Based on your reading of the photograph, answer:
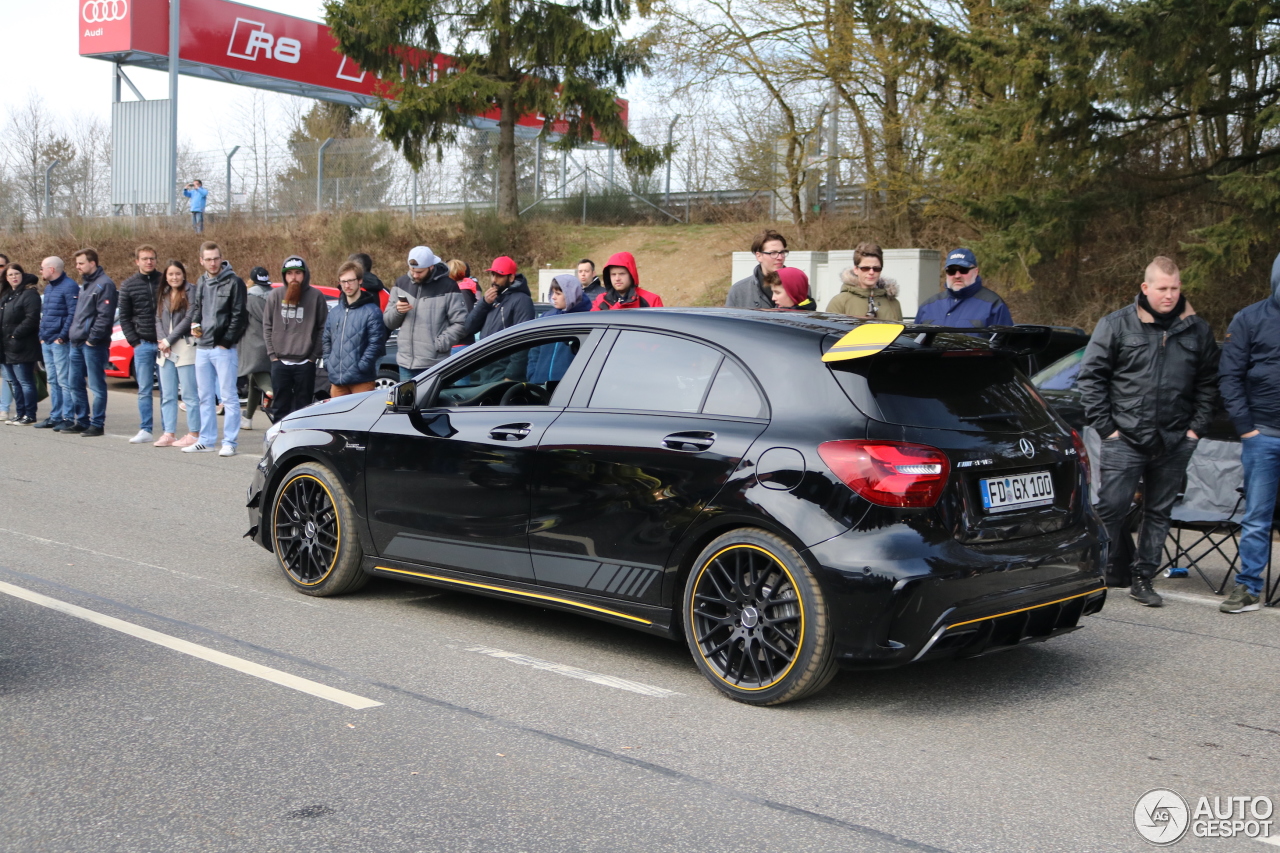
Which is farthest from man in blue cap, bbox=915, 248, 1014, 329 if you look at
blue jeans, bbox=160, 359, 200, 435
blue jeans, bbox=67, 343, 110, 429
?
blue jeans, bbox=67, 343, 110, 429

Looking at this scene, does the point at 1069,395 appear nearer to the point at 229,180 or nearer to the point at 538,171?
the point at 538,171

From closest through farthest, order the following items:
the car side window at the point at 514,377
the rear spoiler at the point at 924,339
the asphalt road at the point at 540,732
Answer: the asphalt road at the point at 540,732 → the rear spoiler at the point at 924,339 → the car side window at the point at 514,377

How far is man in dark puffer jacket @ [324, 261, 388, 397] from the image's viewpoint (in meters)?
10.7

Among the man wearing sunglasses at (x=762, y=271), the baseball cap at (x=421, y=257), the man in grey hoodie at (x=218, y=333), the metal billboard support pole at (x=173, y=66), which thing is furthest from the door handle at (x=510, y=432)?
the metal billboard support pole at (x=173, y=66)

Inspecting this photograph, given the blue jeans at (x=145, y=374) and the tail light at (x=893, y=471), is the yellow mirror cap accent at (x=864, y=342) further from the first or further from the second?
the blue jeans at (x=145, y=374)

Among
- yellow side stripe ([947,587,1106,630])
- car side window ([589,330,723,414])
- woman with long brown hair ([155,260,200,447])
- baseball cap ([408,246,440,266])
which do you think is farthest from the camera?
woman with long brown hair ([155,260,200,447])

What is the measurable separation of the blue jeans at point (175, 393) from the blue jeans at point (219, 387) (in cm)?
21

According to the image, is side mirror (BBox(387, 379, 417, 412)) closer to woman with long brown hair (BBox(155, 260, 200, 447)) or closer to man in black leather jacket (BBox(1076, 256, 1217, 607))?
man in black leather jacket (BBox(1076, 256, 1217, 607))

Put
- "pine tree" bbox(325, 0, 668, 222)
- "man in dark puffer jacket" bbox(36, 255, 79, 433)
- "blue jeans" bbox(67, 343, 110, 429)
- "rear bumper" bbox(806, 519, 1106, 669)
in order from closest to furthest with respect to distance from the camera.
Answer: "rear bumper" bbox(806, 519, 1106, 669)
"blue jeans" bbox(67, 343, 110, 429)
"man in dark puffer jacket" bbox(36, 255, 79, 433)
"pine tree" bbox(325, 0, 668, 222)

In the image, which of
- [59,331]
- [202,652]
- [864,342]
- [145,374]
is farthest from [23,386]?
[864,342]

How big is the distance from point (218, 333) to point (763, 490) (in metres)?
8.79

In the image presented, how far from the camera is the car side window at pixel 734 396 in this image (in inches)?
195

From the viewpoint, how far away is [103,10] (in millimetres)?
34344

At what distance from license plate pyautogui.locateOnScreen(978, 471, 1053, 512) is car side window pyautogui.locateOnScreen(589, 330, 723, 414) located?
1192 mm
